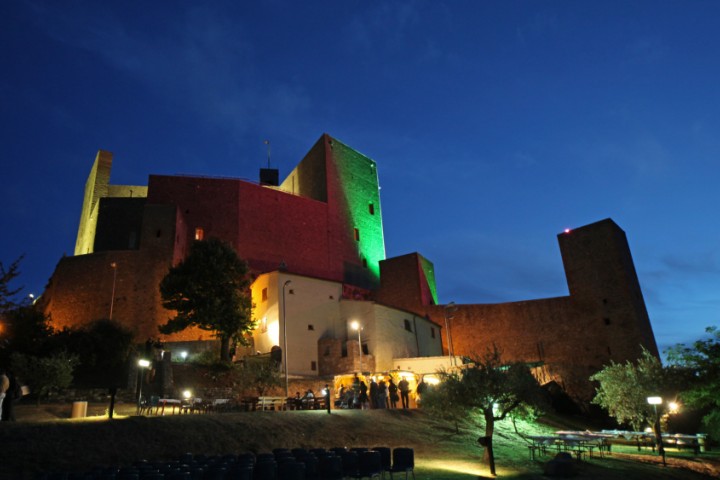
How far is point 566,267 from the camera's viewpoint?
44438mm

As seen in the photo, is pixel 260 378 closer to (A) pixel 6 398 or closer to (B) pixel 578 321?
(A) pixel 6 398

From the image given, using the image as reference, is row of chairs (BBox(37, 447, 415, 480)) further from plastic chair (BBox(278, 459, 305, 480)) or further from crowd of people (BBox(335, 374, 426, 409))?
crowd of people (BBox(335, 374, 426, 409))

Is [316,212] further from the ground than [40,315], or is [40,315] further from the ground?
[316,212]

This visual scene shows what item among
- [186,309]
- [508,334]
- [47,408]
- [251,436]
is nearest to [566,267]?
[508,334]

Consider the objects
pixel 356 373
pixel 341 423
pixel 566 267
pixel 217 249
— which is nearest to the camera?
pixel 341 423

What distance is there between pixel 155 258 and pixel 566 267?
1303 inches

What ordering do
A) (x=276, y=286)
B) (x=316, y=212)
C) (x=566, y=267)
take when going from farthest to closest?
(x=316, y=212)
(x=566, y=267)
(x=276, y=286)

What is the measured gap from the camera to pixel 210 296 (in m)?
32.3

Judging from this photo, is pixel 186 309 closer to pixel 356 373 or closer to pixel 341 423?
pixel 356 373

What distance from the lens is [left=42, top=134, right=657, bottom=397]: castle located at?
36.4 m

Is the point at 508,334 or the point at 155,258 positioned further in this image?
the point at 508,334

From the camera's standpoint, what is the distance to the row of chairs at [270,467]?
30.9 feet

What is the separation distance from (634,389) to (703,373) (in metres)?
3.11

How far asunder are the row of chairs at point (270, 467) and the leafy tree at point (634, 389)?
18093 mm
